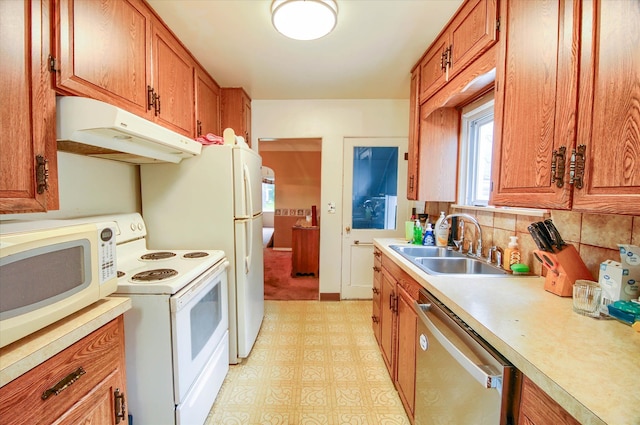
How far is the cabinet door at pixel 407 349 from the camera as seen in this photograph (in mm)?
1424

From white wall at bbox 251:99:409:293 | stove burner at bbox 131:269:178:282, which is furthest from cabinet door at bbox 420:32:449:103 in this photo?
stove burner at bbox 131:269:178:282

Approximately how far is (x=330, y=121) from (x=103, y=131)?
2.36 metres

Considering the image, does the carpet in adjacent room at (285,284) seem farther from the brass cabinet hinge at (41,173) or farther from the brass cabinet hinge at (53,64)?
the brass cabinet hinge at (53,64)

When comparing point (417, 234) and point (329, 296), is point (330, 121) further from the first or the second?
point (329, 296)

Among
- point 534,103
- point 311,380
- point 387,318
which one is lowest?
point 311,380

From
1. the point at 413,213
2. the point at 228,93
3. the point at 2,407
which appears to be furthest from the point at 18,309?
the point at 413,213

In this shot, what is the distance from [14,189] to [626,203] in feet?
6.31

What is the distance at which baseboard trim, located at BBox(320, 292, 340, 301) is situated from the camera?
3305mm

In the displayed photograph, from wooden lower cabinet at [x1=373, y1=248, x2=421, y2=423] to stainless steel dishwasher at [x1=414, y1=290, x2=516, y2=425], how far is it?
100 millimetres

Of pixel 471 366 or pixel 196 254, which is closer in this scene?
pixel 471 366

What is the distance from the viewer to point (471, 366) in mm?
849

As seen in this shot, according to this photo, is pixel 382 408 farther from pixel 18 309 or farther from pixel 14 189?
pixel 14 189

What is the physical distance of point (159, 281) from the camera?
1310 mm

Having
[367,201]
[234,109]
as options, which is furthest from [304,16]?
[367,201]
